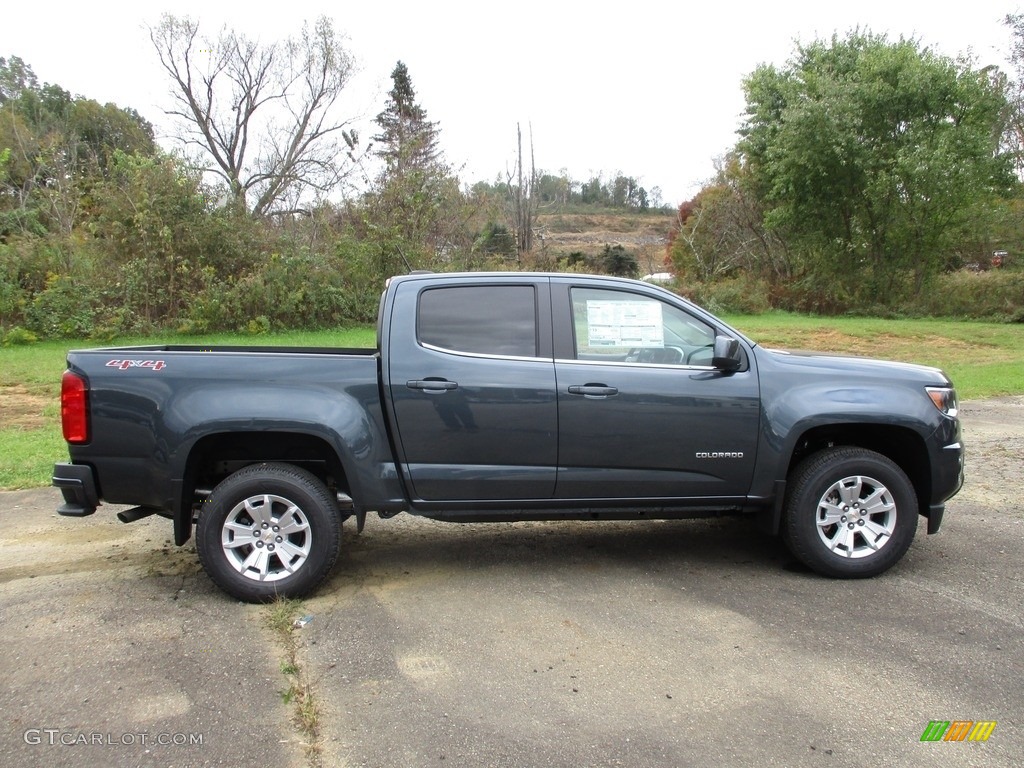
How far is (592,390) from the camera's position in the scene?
15.1 ft

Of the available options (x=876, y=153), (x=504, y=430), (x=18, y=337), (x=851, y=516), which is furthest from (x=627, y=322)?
(x=876, y=153)

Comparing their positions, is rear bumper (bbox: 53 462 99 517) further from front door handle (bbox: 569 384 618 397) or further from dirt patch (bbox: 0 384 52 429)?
dirt patch (bbox: 0 384 52 429)

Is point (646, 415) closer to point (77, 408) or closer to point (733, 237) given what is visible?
point (77, 408)

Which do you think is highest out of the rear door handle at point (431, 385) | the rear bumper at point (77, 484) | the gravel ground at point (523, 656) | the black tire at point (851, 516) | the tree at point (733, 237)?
the tree at point (733, 237)

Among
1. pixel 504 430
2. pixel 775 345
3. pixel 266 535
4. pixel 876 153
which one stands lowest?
pixel 775 345

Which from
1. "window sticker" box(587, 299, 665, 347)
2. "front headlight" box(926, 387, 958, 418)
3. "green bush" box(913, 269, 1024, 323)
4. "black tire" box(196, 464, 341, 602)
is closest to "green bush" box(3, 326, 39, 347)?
"black tire" box(196, 464, 341, 602)

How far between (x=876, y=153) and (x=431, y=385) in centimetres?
Result: 2805

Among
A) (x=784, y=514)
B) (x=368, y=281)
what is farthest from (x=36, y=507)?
(x=368, y=281)

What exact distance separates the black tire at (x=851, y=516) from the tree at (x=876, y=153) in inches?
996

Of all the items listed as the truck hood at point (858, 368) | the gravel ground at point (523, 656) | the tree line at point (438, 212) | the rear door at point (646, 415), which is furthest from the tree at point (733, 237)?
the gravel ground at point (523, 656)

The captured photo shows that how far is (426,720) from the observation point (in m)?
3.23

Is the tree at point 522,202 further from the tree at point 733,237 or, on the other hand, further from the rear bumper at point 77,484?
the rear bumper at point 77,484

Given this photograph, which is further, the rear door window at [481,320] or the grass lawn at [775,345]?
the grass lawn at [775,345]

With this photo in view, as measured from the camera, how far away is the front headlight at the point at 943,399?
4.83 meters
